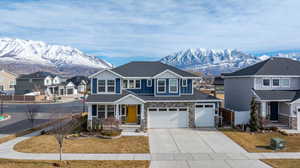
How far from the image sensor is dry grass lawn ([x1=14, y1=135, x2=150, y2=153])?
16125 mm

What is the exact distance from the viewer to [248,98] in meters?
24.8

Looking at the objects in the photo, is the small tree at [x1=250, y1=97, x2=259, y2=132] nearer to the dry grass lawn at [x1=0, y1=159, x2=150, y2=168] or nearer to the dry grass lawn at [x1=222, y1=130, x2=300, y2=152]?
the dry grass lawn at [x1=222, y1=130, x2=300, y2=152]

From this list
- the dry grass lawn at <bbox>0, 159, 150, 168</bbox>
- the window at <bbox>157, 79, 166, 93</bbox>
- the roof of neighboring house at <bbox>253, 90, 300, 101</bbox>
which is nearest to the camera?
the dry grass lawn at <bbox>0, 159, 150, 168</bbox>

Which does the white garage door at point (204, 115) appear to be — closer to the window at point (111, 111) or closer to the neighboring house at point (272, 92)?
the neighboring house at point (272, 92)

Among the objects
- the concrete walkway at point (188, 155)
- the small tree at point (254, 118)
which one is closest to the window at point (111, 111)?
the concrete walkway at point (188, 155)

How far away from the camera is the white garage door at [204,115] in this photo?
2347cm

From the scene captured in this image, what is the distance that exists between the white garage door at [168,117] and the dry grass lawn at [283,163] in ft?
32.5

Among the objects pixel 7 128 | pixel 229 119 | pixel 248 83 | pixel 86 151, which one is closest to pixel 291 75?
pixel 248 83

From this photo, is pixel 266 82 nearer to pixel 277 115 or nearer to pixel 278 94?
pixel 278 94

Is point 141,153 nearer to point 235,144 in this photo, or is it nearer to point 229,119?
point 235,144

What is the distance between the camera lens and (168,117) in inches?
920

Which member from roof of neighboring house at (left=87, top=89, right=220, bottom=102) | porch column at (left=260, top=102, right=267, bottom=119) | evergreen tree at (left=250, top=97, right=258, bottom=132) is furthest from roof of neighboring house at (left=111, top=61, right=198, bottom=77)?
porch column at (left=260, top=102, right=267, bottom=119)

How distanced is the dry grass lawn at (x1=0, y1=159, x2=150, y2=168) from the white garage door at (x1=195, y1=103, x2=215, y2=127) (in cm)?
1083

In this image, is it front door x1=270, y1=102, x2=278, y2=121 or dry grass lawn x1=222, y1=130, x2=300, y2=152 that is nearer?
dry grass lawn x1=222, y1=130, x2=300, y2=152
